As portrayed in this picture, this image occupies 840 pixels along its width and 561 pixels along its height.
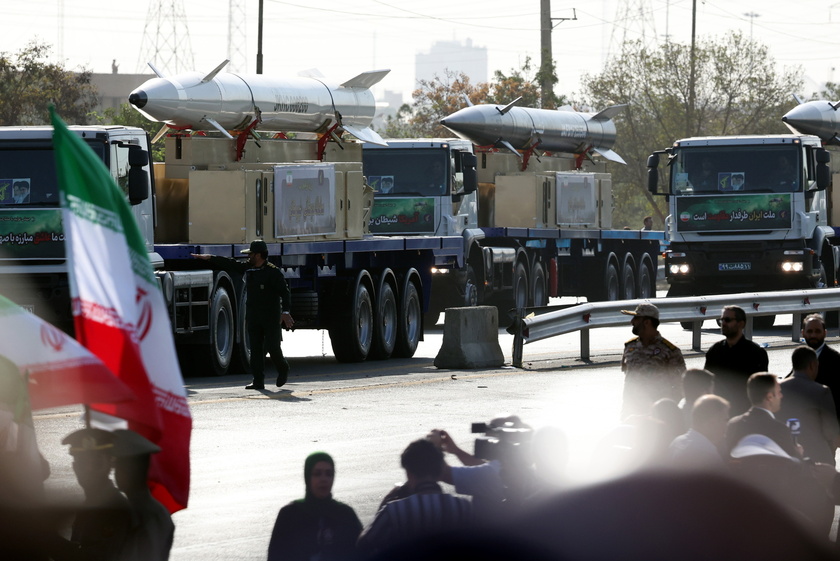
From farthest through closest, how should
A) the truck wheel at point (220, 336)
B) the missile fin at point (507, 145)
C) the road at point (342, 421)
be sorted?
the missile fin at point (507, 145), the truck wheel at point (220, 336), the road at point (342, 421)

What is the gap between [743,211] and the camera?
28.5 m

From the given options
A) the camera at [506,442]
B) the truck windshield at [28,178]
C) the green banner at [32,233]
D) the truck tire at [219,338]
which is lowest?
the truck tire at [219,338]

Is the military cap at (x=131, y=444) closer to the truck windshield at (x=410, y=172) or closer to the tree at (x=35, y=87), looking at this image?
the truck windshield at (x=410, y=172)

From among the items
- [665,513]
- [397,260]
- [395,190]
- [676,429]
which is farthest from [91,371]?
[395,190]

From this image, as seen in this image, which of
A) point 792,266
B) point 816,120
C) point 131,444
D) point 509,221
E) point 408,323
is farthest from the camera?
point 816,120

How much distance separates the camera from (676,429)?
7832 millimetres

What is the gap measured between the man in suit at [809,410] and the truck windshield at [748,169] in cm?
1962

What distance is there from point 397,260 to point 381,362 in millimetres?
2433

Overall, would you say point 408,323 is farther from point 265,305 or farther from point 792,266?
point 792,266

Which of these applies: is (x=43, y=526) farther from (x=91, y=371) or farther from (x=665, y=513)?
(x=665, y=513)

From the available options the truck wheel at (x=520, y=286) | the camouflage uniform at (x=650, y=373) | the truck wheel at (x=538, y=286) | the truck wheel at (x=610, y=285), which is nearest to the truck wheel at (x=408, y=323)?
the truck wheel at (x=520, y=286)

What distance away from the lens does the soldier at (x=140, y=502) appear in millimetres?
5012

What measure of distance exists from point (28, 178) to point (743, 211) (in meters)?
14.6

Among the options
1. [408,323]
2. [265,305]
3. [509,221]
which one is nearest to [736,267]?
[509,221]
